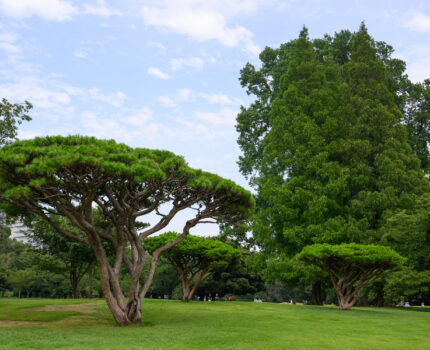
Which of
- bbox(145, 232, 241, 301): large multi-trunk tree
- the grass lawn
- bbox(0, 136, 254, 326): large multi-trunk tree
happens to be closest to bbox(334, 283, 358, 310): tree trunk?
the grass lawn

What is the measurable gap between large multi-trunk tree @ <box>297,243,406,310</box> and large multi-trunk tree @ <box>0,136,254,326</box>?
22.4 feet

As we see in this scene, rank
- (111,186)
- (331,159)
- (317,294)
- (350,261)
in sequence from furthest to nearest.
A: (331,159)
(317,294)
(350,261)
(111,186)

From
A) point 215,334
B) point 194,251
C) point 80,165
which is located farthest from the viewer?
point 194,251

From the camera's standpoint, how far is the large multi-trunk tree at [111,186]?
432 inches

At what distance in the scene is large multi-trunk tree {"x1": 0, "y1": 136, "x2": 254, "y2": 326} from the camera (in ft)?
36.0

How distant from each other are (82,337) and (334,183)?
2066 centimetres

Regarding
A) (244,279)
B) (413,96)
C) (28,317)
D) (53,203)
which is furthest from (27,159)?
(413,96)

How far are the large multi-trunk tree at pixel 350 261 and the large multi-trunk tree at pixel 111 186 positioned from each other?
22.4ft

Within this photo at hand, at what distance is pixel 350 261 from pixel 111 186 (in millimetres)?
13243

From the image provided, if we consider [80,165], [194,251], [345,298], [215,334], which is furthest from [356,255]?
[80,165]

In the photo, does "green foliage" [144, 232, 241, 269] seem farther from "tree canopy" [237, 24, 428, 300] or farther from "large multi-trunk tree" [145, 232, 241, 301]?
"tree canopy" [237, 24, 428, 300]

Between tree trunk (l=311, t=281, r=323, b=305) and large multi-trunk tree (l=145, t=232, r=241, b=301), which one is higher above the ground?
large multi-trunk tree (l=145, t=232, r=241, b=301)

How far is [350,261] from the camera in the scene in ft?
65.4

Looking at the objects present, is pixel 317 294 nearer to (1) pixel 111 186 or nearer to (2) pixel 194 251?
(2) pixel 194 251
